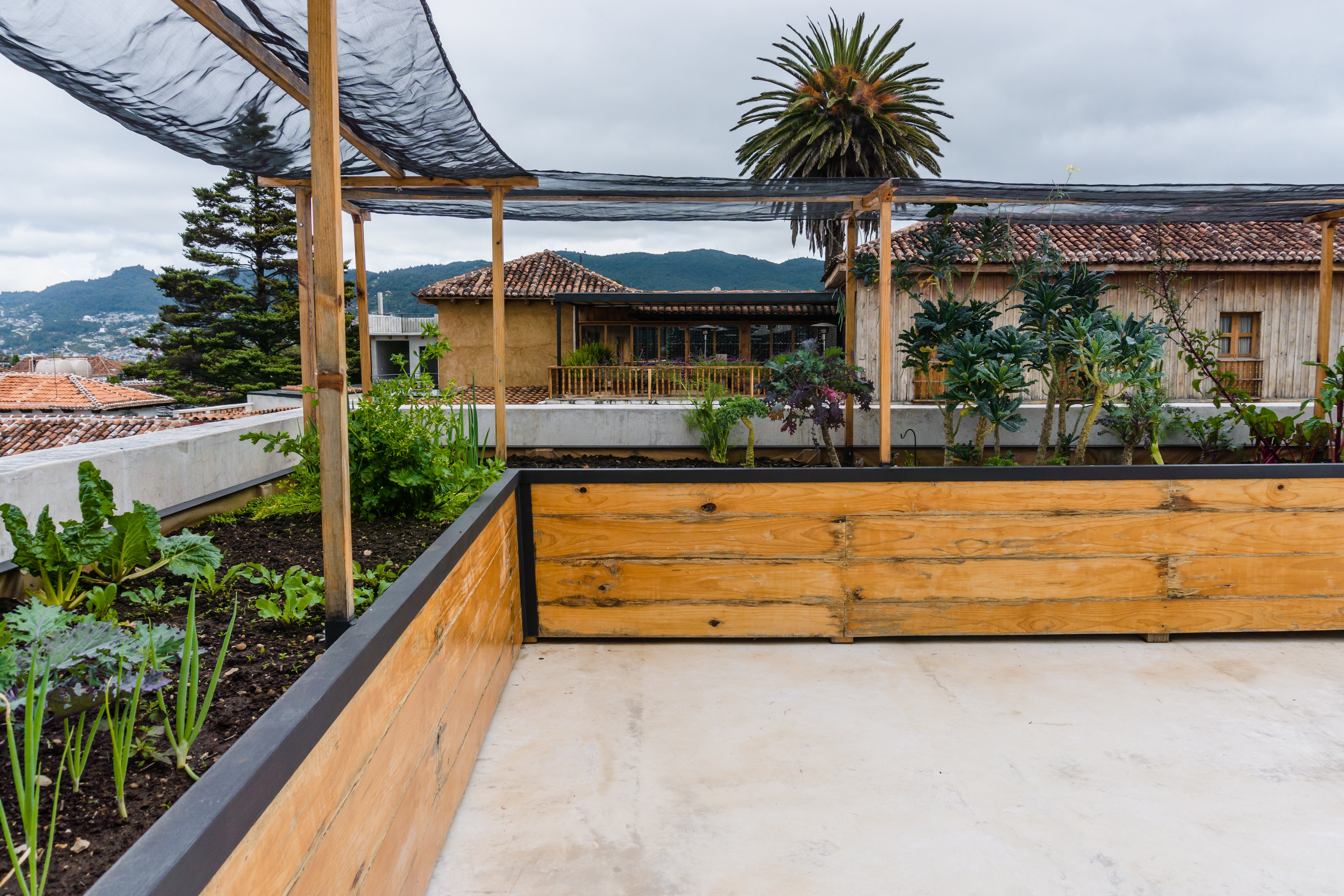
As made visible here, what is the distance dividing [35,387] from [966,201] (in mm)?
31351

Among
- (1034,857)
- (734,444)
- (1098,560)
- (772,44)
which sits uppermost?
(772,44)

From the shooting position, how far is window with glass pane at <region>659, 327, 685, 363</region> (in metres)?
19.5

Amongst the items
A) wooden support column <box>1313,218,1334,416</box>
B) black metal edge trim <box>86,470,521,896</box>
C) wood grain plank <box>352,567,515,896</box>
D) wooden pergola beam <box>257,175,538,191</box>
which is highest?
wooden pergola beam <box>257,175,538,191</box>

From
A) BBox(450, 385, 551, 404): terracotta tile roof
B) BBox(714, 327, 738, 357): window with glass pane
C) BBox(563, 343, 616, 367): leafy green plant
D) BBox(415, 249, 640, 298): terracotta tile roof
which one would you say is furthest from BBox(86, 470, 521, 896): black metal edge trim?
BBox(714, 327, 738, 357): window with glass pane

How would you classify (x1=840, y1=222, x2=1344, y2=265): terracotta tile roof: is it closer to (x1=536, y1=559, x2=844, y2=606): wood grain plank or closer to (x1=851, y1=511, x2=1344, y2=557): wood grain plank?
(x1=851, y1=511, x2=1344, y2=557): wood grain plank

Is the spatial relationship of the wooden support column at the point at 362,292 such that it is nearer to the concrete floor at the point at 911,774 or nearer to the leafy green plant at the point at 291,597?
the concrete floor at the point at 911,774

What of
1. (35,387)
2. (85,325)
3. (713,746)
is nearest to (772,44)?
(713,746)

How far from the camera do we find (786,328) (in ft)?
64.1

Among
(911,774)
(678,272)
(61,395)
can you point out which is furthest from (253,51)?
(678,272)

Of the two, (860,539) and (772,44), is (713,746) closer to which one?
(860,539)

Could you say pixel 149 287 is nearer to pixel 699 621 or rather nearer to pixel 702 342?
pixel 702 342

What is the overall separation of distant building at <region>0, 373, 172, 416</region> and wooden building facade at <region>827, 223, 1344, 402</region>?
23.0 metres

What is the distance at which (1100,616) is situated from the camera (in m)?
3.41

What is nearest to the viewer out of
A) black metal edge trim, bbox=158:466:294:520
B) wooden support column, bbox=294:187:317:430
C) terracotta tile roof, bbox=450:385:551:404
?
black metal edge trim, bbox=158:466:294:520
